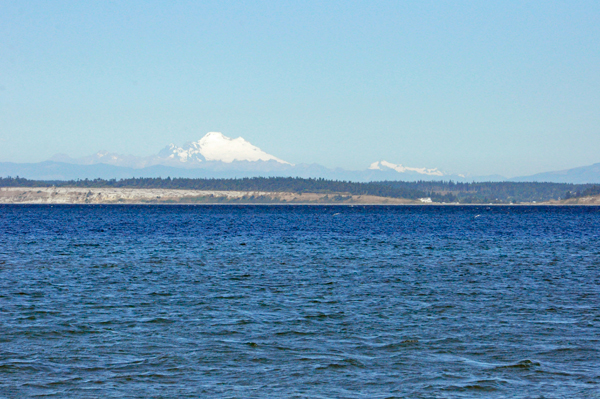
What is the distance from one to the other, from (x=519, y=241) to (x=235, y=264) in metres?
45.7

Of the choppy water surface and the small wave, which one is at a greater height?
the small wave

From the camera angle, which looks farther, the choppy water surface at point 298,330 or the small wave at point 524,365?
the small wave at point 524,365

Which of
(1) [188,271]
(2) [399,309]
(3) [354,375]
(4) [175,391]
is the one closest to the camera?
(4) [175,391]

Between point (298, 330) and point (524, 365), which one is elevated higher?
point (524, 365)

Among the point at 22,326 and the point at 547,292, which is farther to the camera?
the point at 547,292

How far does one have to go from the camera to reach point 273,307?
100ft

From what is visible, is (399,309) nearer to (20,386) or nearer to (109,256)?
(20,386)

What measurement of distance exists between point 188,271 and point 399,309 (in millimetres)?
20522

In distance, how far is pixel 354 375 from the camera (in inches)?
747

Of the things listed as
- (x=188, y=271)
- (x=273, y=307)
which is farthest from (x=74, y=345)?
(x=188, y=271)

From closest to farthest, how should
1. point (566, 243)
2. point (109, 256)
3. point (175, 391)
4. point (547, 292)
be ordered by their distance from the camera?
point (175, 391), point (547, 292), point (109, 256), point (566, 243)

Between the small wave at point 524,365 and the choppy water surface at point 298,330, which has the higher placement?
the small wave at point 524,365

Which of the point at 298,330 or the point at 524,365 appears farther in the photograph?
the point at 298,330

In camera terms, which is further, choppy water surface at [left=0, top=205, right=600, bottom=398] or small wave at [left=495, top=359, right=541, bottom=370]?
small wave at [left=495, top=359, right=541, bottom=370]
